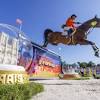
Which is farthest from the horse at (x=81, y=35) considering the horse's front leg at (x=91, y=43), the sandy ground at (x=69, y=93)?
the sandy ground at (x=69, y=93)

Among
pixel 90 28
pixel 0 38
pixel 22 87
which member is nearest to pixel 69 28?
pixel 90 28

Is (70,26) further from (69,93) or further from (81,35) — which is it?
(69,93)

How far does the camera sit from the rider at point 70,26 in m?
20.7

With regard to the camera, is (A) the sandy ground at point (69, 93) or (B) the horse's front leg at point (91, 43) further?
(B) the horse's front leg at point (91, 43)

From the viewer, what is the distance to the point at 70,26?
21016mm

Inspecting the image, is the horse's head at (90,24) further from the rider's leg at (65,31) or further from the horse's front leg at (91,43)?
the rider's leg at (65,31)

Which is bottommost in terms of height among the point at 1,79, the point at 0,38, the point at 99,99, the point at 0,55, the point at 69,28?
the point at 99,99

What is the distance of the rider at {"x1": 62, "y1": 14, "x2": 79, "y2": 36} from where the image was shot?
20.7 m

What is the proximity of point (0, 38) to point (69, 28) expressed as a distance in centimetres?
841

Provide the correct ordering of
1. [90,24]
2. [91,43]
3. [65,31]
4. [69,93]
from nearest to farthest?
[69,93] < [91,43] < [65,31] < [90,24]

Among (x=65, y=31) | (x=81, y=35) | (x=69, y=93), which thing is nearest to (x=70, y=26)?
(x=65, y=31)

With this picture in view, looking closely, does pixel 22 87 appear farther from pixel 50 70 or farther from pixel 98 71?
pixel 98 71

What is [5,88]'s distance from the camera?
277 inches

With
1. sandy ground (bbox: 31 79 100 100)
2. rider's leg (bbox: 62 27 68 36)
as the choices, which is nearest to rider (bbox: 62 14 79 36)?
rider's leg (bbox: 62 27 68 36)
